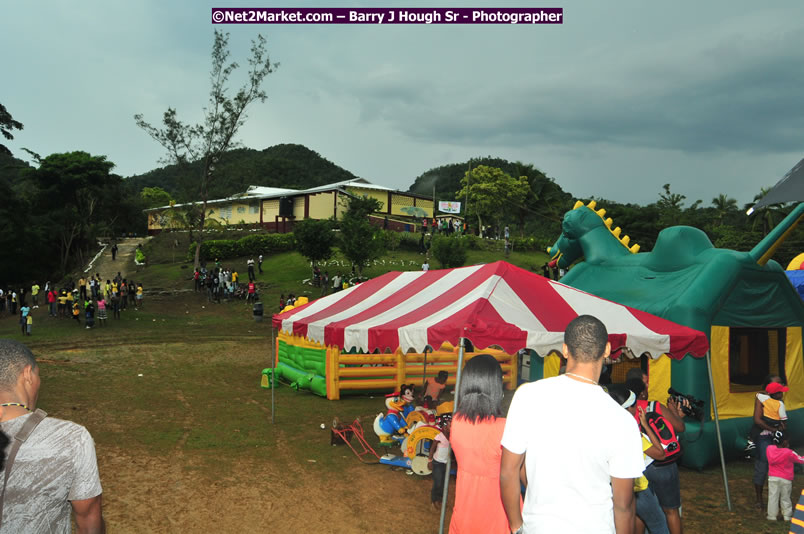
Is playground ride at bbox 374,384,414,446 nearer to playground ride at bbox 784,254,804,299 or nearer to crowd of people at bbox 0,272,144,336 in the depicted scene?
playground ride at bbox 784,254,804,299

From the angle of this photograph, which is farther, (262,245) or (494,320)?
(262,245)

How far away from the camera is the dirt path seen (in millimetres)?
40250

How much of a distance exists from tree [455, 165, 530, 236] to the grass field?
42530 mm

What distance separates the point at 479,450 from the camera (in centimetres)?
360

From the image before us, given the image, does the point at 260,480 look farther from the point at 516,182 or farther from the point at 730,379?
the point at 516,182

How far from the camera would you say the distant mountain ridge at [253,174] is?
38.7 metres

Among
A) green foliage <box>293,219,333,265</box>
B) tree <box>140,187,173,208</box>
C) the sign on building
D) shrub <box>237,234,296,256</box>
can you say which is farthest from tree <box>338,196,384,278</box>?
tree <box>140,187,173,208</box>

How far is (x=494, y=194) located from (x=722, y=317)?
163ft

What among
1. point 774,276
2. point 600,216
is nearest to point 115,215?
point 600,216

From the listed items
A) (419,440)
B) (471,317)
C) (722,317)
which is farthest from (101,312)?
(722,317)

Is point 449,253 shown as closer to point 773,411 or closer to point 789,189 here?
point 773,411

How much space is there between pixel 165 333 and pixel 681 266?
19.2m

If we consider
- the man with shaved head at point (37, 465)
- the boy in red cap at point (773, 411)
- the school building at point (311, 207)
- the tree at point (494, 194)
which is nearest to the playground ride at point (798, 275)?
the boy in red cap at point (773, 411)

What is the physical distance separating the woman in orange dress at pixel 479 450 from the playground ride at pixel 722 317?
225 inches
